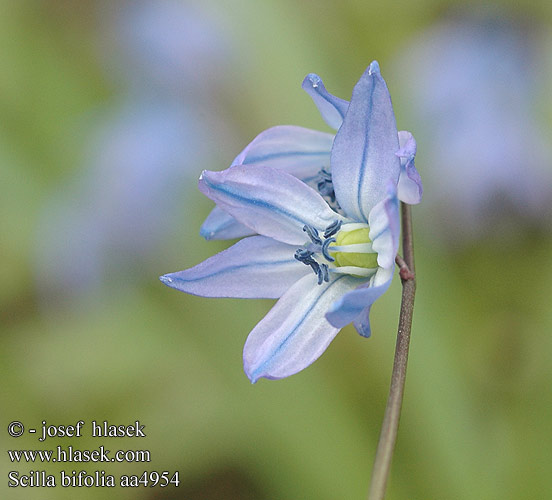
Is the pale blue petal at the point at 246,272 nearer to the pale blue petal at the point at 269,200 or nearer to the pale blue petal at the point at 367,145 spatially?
the pale blue petal at the point at 269,200

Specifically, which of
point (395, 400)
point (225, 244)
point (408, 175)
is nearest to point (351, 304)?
point (395, 400)

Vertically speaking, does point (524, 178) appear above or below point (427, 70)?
below

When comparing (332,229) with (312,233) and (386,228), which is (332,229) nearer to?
(312,233)

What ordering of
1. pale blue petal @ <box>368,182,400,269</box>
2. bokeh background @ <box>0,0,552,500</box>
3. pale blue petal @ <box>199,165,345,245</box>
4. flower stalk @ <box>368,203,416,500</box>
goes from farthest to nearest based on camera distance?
bokeh background @ <box>0,0,552,500</box> → pale blue petal @ <box>199,165,345,245</box> → pale blue petal @ <box>368,182,400,269</box> → flower stalk @ <box>368,203,416,500</box>

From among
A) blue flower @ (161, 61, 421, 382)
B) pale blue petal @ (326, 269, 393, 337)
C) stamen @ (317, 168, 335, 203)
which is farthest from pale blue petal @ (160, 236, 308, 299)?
pale blue petal @ (326, 269, 393, 337)

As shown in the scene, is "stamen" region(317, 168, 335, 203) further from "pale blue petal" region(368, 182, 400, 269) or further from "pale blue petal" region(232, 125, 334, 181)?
"pale blue petal" region(368, 182, 400, 269)

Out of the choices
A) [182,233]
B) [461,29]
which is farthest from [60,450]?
[461,29]

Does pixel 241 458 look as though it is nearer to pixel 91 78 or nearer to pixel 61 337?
pixel 61 337
